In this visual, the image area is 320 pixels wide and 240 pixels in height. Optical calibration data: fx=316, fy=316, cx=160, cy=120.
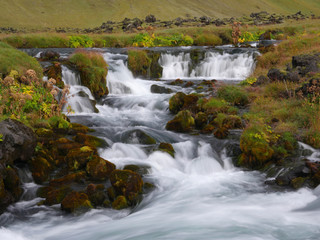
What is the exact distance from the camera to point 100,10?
284 ft

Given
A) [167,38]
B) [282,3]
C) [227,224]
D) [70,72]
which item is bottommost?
[227,224]

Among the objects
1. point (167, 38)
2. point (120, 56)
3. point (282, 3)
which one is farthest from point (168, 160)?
point (282, 3)

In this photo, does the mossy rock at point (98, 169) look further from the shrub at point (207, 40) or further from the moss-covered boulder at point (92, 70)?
the shrub at point (207, 40)

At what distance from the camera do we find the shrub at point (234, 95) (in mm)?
13949

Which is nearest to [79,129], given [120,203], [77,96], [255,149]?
[77,96]

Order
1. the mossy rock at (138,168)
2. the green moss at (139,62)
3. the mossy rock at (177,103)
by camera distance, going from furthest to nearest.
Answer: the green moss at (139,62) → the mossy rock at (177,103) → the mossy rock at (138,168)

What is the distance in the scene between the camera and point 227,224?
608 cm

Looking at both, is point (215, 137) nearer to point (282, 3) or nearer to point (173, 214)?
point (173, 214)

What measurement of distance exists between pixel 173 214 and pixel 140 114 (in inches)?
323

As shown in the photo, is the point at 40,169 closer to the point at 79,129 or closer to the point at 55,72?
the point at 79,129

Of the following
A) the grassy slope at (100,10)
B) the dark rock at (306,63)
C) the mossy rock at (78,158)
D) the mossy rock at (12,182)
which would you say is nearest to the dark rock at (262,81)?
the dark rock at (306,63)

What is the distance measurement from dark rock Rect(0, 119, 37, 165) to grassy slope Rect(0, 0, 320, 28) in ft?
213

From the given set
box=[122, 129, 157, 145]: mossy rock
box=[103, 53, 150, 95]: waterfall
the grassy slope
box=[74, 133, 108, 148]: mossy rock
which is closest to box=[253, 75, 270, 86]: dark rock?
box=[103, 53, 150, 95]: waterfall

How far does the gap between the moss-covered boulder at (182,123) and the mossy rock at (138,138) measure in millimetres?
1538
